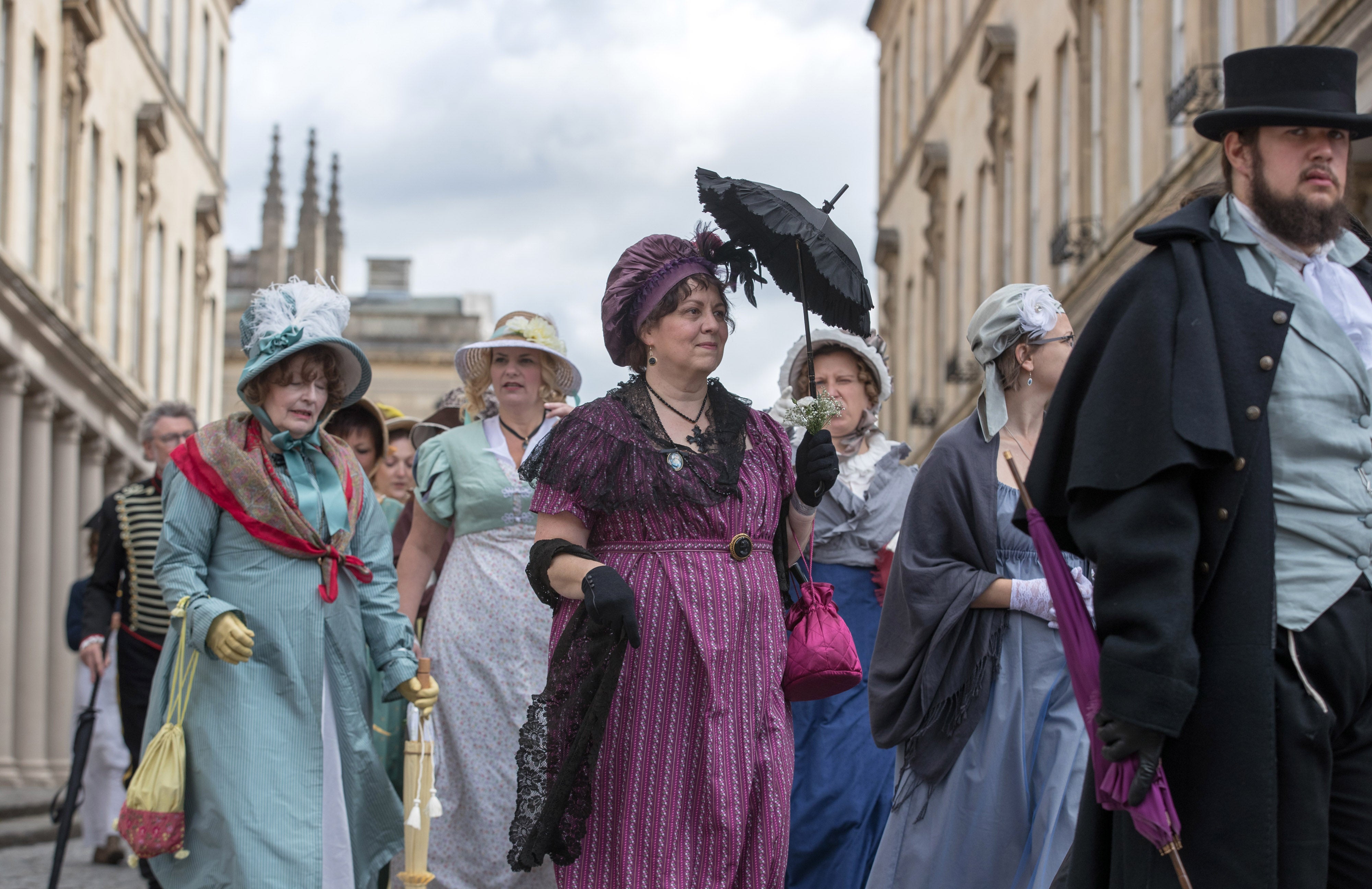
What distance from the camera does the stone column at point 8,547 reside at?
68.5 ft

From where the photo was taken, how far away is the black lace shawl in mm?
4738

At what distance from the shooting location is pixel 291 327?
6312 mm

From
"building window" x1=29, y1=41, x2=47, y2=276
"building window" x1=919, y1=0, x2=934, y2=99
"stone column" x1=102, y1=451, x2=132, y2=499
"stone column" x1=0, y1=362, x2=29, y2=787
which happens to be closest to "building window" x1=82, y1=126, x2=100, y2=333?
"stone column" x1=102, y1=451, x2=132, y2=499

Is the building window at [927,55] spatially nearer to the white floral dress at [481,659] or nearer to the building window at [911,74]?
the building window at [911,74]

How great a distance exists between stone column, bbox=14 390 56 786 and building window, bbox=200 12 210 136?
14.8 meters

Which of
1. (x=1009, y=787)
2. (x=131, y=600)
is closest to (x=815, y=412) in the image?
(x=1009, y=787)

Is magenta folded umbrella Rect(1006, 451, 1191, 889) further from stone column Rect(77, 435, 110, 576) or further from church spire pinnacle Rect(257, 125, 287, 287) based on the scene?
church spire pinnacle Rect(257, 125, 287, 287)

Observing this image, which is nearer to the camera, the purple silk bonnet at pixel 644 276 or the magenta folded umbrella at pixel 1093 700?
the magenta folded umbrella at pixel 1093 700

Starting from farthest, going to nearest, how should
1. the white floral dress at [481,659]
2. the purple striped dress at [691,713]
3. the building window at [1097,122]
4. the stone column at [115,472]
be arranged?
the stone column at [115,472] < the building window at [1097,122] < the white floral dress at [481,659] < the purple striped dress at [691,713]

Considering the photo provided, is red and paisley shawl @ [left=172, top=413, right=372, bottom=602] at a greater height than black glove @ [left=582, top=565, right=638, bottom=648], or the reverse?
red and paisley shawl @ [left=172, top=413, right=372, bottom=602]

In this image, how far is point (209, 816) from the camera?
5.89m

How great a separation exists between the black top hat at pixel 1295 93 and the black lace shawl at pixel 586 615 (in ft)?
5.54

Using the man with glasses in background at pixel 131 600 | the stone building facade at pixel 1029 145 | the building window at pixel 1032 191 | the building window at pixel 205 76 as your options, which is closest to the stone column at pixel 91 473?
the building window at pixel 205 76

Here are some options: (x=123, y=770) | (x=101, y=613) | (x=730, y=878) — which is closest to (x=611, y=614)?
(x=730, y=878)
